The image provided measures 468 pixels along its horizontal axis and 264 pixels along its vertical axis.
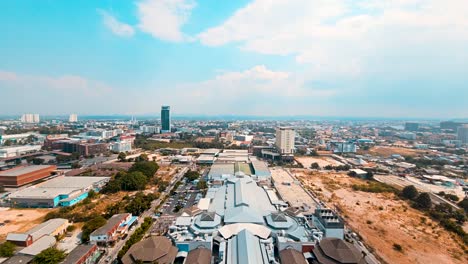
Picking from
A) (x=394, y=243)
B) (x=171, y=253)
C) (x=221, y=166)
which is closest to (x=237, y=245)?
(x=171, y=253)

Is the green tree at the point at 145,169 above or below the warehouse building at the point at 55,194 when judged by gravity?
above

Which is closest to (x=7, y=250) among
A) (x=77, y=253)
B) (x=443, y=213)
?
(x=77, y=253)

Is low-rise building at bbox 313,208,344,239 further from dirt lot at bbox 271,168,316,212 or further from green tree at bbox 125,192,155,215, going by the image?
green tree at bbox 125,192,155,215

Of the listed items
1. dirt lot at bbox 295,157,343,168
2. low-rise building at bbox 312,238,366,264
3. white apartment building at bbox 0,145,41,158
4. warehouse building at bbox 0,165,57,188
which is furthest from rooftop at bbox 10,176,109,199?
dirt lot at bbox 295,157,343,168

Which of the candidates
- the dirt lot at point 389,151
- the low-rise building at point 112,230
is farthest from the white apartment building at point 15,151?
the dirt lot at point 389,151

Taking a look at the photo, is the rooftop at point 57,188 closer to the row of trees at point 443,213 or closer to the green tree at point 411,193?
the row of trees at point 443,213

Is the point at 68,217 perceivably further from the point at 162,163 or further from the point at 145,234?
the point at 162,163
